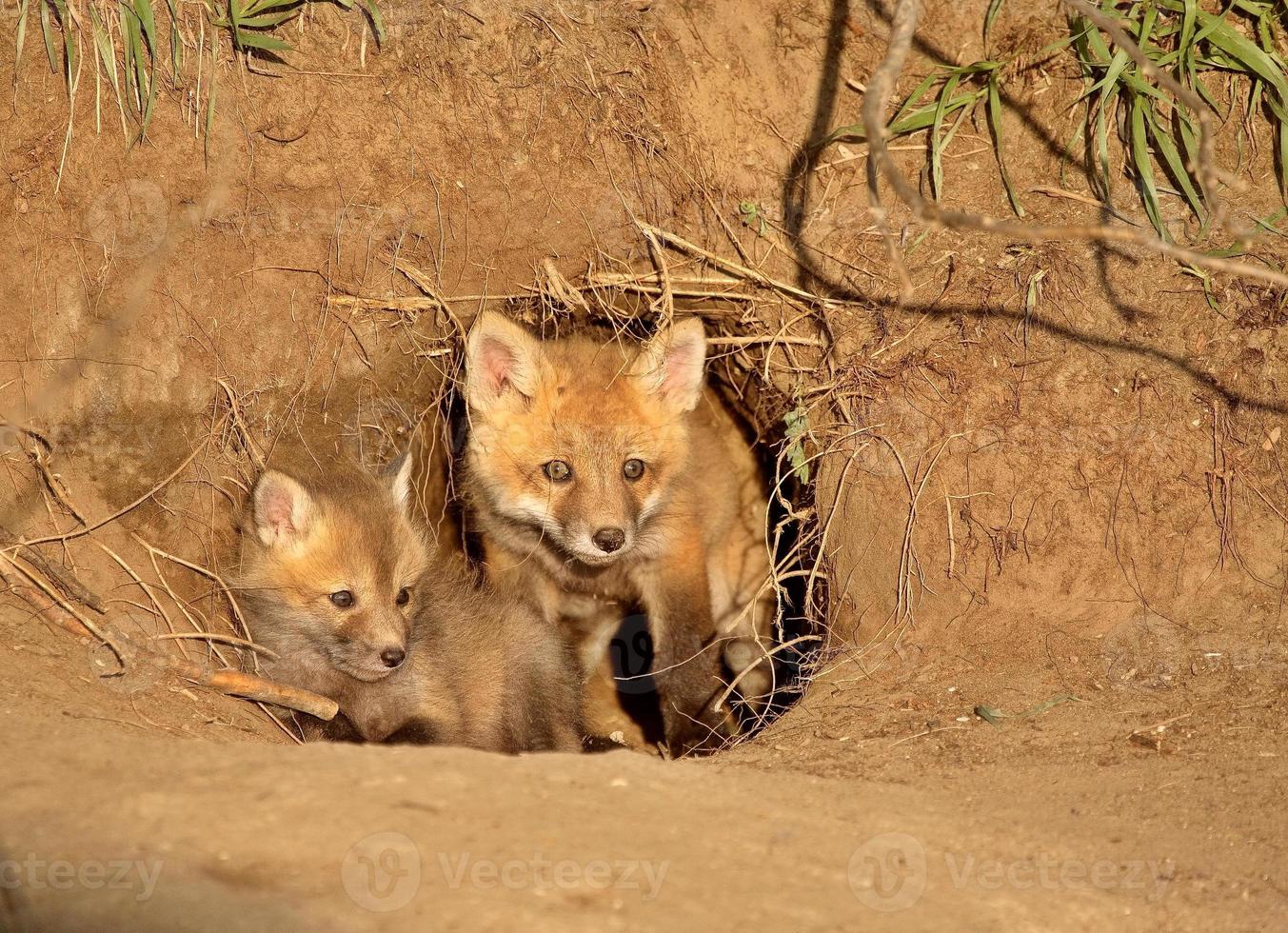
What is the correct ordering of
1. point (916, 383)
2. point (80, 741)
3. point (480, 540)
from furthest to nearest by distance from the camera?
point (480, 540) < point (916, 383) < point (80, 741)

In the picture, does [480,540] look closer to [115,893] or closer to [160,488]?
[160,488]

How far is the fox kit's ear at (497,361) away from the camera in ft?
11.5

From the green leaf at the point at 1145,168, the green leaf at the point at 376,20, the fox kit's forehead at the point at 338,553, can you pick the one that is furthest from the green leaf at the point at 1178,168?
the fox kit's forehead at the point at 338,553

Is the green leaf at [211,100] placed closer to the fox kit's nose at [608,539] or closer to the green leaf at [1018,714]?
the fox kit's nose at [608,539]

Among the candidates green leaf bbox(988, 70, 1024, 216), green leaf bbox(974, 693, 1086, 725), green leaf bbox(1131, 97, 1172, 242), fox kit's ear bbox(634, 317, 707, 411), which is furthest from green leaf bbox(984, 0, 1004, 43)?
green leaf bbox(974, 693, 1086, 725)

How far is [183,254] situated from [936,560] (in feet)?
8.71

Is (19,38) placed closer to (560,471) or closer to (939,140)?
(560,471)

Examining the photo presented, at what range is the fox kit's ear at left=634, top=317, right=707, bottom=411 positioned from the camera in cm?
368

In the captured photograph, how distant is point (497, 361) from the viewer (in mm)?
3650

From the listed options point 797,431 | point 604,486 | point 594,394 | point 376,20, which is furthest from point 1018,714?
point 376,20

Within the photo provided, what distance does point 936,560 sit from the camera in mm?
3469

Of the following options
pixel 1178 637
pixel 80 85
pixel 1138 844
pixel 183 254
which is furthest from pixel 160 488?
pixel 1178 637

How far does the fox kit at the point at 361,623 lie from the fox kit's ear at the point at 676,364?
978 millimetres

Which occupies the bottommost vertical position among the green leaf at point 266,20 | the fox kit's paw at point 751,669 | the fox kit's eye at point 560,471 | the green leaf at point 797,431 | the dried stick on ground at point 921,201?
the fox kit's paw at point 751,669
